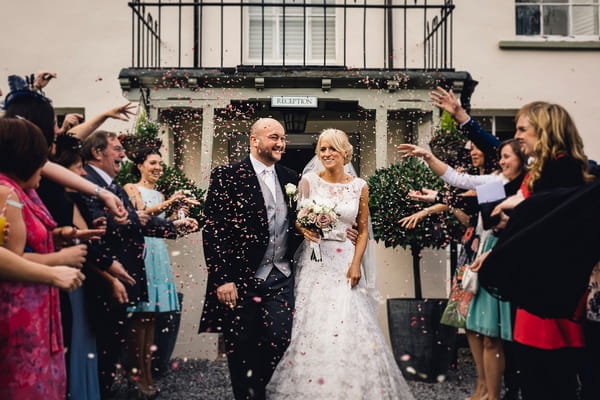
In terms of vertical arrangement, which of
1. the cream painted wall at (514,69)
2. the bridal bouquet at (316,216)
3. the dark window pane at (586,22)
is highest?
the dark window pane at (586,22)

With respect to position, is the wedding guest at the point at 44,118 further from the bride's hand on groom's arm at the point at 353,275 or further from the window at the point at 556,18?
the window at the point at 556,18

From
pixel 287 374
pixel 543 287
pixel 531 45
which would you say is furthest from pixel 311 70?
pixel 543 287

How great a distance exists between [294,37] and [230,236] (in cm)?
540

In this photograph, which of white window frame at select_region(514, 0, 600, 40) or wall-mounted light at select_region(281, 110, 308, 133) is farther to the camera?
white window frame at select_region(514, 0, 600, 40)

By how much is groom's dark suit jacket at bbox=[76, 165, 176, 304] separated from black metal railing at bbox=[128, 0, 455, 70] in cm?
453

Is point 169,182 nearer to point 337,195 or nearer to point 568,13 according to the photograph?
point 337,195

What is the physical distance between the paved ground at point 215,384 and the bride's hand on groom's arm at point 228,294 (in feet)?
5.28

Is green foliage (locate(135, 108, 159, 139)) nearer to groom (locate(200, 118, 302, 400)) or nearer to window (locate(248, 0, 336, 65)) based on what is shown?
groom (locate(200, 118, 302, 400))

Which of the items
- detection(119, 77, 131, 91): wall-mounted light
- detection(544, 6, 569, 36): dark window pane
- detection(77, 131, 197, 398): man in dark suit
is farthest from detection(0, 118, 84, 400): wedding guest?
detection(544, 6, 569, 36): dark window pane

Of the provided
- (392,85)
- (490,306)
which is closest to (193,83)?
(392,85)

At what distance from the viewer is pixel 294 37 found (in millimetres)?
9500

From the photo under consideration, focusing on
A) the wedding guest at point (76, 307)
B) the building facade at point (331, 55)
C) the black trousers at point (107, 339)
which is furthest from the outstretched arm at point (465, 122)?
the building facade at point (331, 55)

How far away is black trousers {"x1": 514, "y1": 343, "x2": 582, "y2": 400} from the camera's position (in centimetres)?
340

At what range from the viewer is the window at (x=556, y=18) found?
9.73 meters
